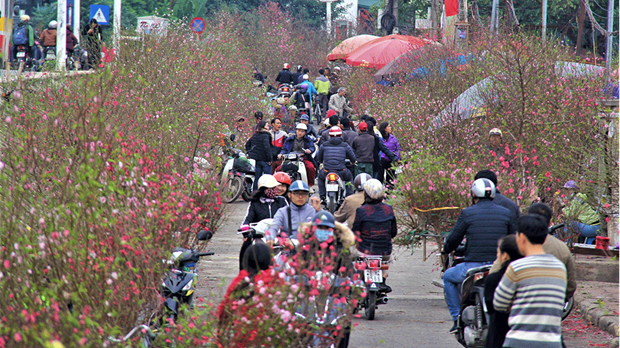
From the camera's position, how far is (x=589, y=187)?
1123 cm

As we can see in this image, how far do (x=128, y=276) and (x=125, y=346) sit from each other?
1.04m

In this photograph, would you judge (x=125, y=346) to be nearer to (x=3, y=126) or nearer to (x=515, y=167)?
(x=3, y=126)

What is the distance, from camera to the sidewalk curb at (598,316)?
891 centimetres

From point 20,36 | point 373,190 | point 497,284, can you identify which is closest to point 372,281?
point 373,190

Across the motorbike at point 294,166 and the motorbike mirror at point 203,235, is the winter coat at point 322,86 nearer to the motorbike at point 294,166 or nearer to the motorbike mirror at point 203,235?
the motorbike at point 294,166

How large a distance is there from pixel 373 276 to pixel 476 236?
1820 mm

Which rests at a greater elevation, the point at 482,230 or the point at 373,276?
the point at 482,230

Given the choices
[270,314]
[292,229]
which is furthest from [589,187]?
[270,314]

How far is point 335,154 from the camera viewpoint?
1650 cm

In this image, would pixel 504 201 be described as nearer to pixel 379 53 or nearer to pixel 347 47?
pixel 379 53

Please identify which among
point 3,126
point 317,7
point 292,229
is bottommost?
point 292,229

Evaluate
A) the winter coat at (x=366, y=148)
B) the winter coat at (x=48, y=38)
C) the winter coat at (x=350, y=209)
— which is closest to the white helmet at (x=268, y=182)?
the winter coat at (x=350, y=209)

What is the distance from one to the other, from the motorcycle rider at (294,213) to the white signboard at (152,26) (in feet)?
38.4

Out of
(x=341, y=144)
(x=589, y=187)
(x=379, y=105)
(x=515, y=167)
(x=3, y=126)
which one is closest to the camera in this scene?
(x=3, y=126)
